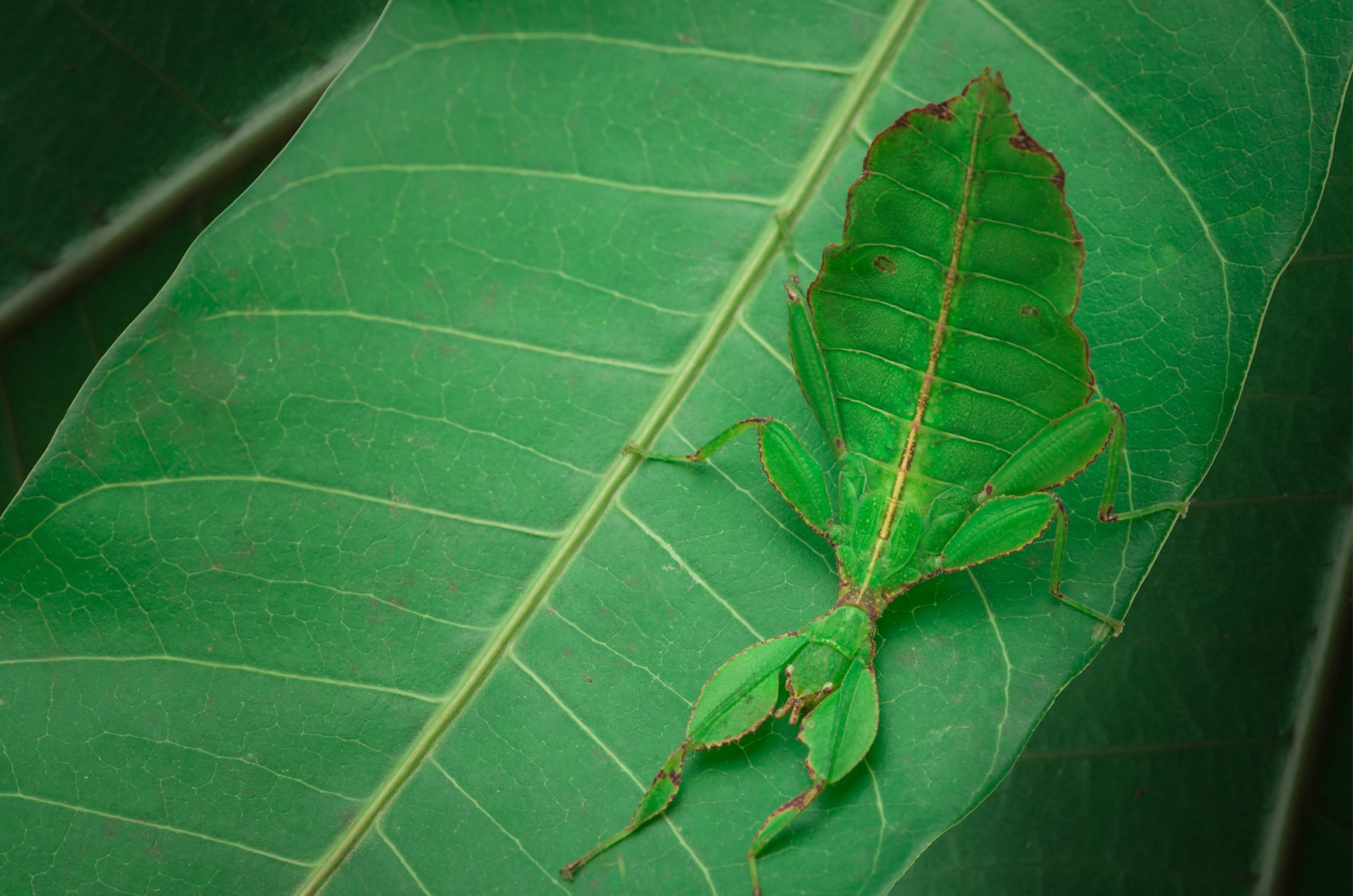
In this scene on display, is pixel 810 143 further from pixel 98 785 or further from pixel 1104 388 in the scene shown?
pixel 98 785

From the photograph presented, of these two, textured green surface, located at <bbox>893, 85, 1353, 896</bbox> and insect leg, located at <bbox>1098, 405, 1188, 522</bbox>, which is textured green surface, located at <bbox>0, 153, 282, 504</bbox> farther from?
textured green surface, located at <bbox>893, 85, 1353, 896</bbox>

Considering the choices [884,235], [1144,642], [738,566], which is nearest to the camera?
[884,235]

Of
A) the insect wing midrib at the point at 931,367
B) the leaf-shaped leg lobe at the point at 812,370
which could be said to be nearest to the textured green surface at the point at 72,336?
the leaf-shaped leg lobe at the point at 812,370

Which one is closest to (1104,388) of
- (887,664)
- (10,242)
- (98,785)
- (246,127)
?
(887,664)

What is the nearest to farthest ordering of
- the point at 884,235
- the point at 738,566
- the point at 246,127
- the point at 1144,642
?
1. the point at 884,235
2. the point at 738,566
3. the point at 246,127
4. the point at 1144,642

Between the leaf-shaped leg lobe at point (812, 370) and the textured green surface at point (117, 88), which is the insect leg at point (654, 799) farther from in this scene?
the textured green surface at point (117, 88)

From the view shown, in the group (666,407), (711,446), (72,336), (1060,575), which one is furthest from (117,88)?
(1060,575)
